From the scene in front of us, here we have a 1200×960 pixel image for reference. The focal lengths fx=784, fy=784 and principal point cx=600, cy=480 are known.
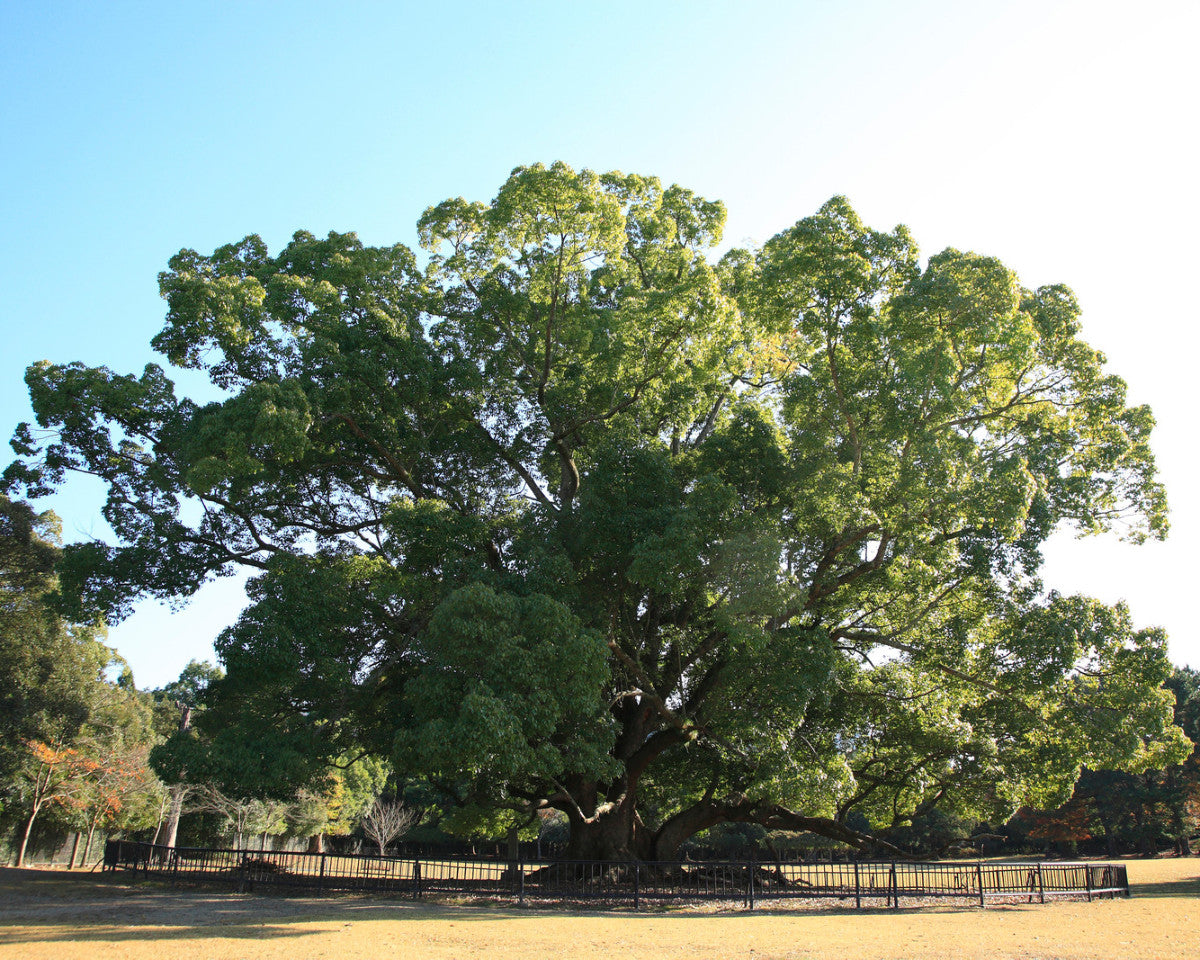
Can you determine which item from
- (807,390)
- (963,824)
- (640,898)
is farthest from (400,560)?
(963,824)

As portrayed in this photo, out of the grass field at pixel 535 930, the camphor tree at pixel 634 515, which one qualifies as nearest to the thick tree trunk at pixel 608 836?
the camphor tree at pixel 634 515

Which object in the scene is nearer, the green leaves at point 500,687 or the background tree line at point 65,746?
the green leaves at point 500,687

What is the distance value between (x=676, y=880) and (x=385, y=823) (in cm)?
2406

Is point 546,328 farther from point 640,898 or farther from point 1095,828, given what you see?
point 1095,828

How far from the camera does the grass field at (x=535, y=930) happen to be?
322 inches

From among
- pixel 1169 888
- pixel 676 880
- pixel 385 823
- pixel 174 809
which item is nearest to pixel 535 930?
pixel 676 880

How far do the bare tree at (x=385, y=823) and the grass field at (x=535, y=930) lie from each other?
2170 centimetres

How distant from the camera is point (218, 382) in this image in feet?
50.9

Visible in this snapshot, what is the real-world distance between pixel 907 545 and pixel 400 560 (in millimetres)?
9652

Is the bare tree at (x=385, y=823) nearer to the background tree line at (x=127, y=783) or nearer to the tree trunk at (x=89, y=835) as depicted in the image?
the background tree line at (x=127, y=783)

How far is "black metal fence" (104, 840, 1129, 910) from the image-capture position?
14.3 meters

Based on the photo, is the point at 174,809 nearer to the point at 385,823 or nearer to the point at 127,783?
the point at 127,783

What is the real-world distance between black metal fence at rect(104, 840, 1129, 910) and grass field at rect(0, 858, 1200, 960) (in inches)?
31.0

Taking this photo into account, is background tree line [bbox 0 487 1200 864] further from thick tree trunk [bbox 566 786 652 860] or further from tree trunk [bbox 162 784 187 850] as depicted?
thick tree trunk [bbox 566 786 652 860]
